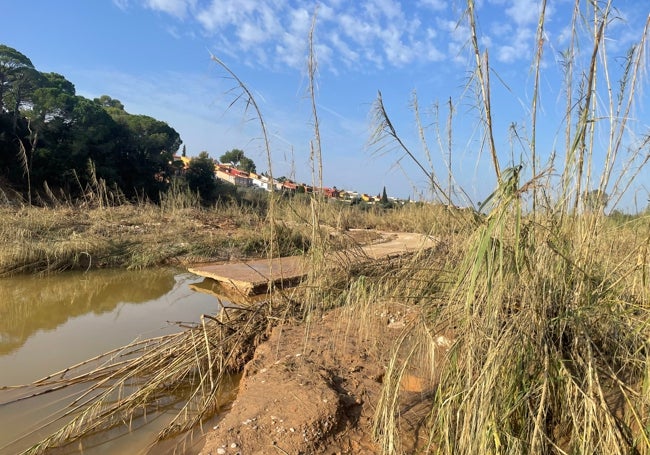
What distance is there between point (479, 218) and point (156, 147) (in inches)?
789

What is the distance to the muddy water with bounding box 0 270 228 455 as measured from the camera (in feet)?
8.05

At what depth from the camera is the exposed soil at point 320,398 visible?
1.79 m

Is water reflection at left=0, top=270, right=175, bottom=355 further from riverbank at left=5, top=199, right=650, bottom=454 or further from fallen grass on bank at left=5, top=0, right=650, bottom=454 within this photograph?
fallen grass on bank at left=5, top=0, right=650, bottom=454

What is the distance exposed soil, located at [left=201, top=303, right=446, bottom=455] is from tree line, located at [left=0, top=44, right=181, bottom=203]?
1306 cm

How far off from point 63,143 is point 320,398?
57.9 feet

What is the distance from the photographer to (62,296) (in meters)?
5.18

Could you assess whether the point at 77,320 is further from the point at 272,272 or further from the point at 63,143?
the point at 63,143

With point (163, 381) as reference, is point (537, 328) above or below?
above

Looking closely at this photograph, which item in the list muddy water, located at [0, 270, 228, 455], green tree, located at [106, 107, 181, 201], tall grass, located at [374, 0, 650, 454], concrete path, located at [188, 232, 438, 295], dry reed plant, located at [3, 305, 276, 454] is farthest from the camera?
green tree, located at [106, 107, 181, 201]

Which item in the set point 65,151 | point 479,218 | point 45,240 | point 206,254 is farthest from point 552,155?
point 65,151

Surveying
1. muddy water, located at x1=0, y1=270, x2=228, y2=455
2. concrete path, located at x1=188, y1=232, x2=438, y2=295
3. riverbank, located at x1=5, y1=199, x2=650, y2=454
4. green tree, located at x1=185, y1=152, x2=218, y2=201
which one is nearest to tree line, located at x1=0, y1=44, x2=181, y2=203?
green tree, located at x1=185, y1=152, x2=218, y2=201

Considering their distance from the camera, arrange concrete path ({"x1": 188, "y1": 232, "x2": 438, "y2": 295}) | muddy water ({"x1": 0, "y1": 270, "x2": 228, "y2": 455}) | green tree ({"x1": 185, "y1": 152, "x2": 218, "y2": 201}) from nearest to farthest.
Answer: muddy water ({"x1": 0, "y1": 270, "x2": 228, "y2": 455}), concrete path ({"x1": 188, "y1": 232, "x2": 438, "y2": 295}), green tree ({"x1": 185, "y1": 152, "x2": 218, "y2": 201})

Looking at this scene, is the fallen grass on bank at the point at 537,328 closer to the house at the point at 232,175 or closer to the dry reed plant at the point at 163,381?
the dry reed plant at the point at 163,381

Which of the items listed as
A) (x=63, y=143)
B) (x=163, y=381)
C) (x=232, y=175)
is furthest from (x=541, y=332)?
A: (x=232, y=175)
